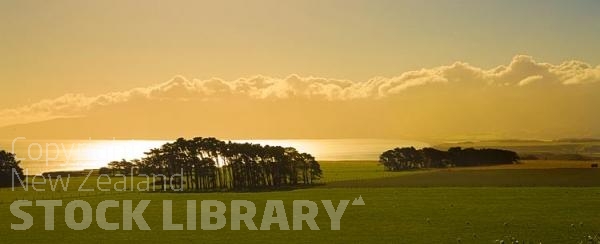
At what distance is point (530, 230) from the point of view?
5559 centimetres

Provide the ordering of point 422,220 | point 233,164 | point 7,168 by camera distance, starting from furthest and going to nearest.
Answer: point 7,168 → point 233,164 → point 422,220

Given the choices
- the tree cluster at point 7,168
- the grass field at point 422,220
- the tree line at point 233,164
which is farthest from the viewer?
the tree cluster at point 7,168

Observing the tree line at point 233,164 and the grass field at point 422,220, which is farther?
the tree line at point 233,164

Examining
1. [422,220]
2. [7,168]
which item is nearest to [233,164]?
[7,168]

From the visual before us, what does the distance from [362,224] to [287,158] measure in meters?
85.8

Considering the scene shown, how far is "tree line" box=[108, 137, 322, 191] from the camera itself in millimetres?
143125

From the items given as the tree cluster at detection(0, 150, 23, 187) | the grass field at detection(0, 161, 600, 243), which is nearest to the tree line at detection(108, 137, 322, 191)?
the grass field at detection(0, 161, 600, 243)

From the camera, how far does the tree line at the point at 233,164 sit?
143 metres

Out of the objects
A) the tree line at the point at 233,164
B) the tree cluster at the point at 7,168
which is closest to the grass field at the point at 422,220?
the tree line at the point at 233,164

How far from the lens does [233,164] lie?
145 m

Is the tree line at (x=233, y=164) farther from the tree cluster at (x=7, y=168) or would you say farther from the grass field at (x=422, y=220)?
the tree cluster at (x=7, y=168)

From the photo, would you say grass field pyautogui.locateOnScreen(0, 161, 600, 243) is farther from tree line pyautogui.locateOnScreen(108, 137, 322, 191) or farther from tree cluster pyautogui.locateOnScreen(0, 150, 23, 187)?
tree cluster pyautogui.locateOnScreen(0, 150, 23, 187)

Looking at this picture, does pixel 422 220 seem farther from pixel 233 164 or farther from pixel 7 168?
pixel 7 168

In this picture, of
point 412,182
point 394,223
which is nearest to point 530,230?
point 394,223
